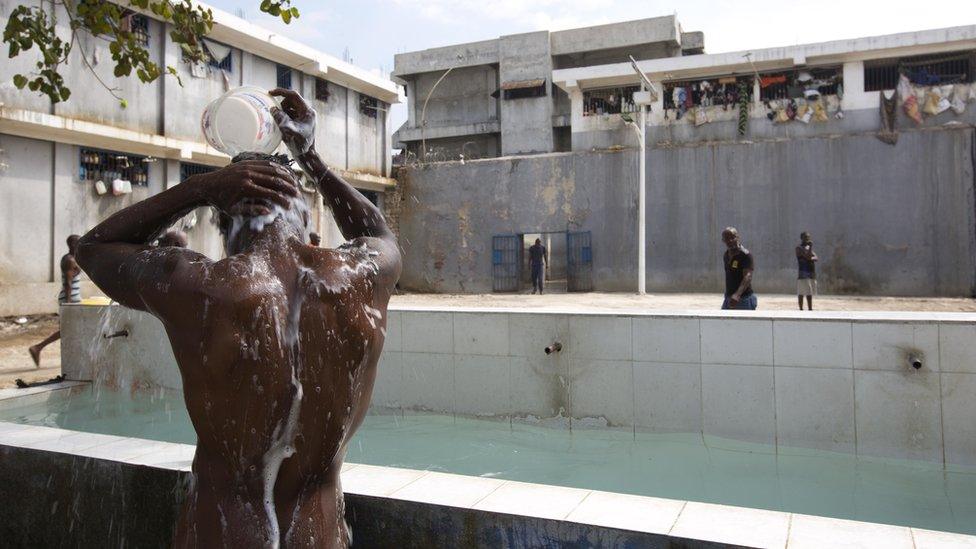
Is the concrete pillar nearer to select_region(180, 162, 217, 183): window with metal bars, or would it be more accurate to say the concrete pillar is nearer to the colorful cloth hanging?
the colorful cloth hanging

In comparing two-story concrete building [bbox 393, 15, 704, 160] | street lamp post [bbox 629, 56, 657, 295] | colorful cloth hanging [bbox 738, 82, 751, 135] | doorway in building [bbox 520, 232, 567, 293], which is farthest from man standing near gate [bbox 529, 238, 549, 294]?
two-story concrete building [bbox 393, 15, 704, 160]

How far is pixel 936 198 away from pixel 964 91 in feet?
9.65

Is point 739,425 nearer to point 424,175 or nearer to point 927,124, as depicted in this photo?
point 927,124

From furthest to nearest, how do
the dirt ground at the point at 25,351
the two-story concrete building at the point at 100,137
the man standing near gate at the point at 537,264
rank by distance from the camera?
the man standing near gate at the point at 537,264 < the two-story concrete building at the point at 100,137 < the dirt ground at the point at 25,351

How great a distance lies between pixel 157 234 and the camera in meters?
1.83

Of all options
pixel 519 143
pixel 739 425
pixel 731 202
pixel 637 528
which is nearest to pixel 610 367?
pixel 739 425

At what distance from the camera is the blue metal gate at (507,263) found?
21516 millimetres

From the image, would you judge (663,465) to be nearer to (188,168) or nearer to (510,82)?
(188,168)

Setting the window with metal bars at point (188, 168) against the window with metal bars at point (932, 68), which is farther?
the window with metal bars at point (932, 68)

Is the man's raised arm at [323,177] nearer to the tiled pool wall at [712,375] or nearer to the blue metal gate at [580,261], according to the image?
the tiled pool wall at [712,375]

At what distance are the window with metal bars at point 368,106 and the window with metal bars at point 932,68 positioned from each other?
15.4 meters

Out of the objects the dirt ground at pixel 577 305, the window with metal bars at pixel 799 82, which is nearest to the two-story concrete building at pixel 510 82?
the window with metal bars at pixel 799 82

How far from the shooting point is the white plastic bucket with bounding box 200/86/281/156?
2.17m

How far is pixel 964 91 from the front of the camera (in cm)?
1759
